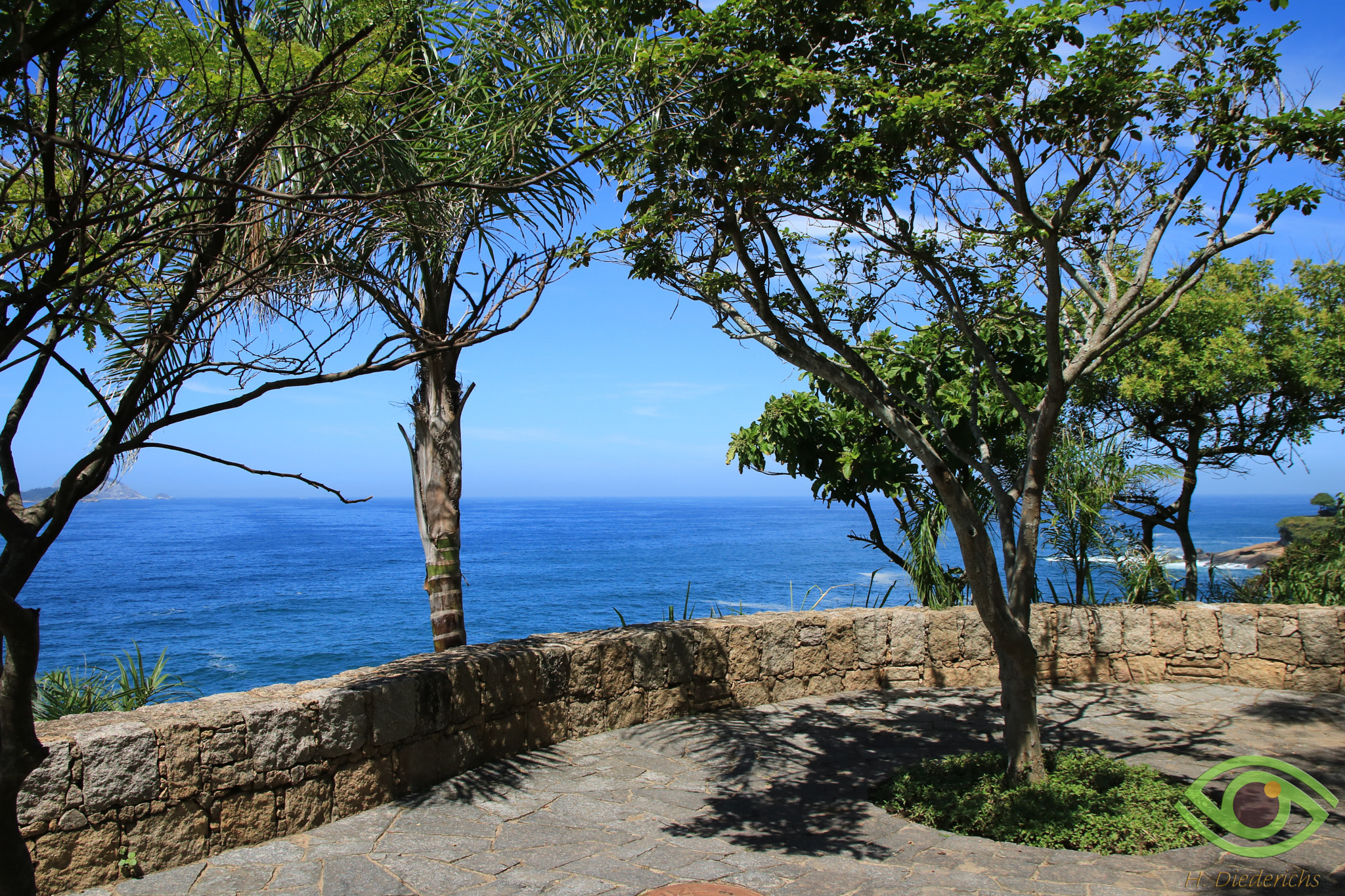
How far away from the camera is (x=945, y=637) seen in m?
7.30

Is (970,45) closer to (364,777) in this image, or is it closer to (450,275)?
(450,275)

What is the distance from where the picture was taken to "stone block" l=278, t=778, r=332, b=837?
14.0 feet

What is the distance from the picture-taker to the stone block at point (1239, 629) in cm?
722

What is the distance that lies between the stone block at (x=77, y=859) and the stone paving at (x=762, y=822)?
0.33ft

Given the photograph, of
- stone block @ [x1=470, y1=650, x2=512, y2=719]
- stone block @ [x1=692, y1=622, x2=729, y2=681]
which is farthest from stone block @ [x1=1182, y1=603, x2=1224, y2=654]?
stone block @ [x1=470, y1=650, x2=512, y2=719]

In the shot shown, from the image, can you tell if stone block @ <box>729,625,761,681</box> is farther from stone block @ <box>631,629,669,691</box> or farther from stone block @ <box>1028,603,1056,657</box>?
stone block @ <box>1028,603,1056,657</box>

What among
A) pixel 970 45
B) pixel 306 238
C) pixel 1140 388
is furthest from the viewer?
pixel 1140 388

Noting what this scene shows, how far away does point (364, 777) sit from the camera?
15.1 feet

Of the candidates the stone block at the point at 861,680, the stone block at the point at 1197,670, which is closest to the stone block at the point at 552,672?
the stone block at the point at 861,680

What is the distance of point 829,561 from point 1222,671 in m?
47.1

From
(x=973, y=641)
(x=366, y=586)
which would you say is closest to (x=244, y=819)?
(x=973, y=641)

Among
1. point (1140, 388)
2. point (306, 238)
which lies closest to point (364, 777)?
point (306, 238)

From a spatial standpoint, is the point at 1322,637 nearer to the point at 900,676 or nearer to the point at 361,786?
the point at 900,676

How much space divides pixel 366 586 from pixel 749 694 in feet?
134
